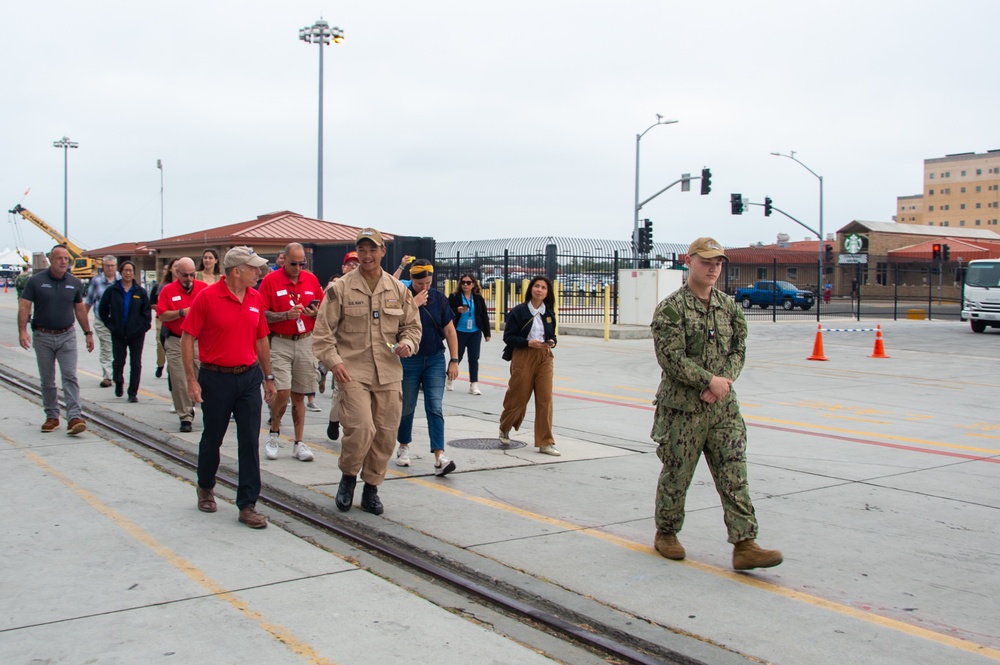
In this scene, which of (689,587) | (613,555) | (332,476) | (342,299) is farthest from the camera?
(332,476)

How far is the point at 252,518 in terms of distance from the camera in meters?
6.14

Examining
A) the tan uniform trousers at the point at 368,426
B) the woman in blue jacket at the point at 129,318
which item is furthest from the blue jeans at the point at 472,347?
the tan uniform trousers at the point at 368,426

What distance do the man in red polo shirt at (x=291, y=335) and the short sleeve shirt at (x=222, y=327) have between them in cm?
208

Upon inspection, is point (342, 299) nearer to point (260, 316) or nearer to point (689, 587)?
point (260, 316)

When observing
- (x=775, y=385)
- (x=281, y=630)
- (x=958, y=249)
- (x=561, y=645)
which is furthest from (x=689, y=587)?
(x=958, y=249)

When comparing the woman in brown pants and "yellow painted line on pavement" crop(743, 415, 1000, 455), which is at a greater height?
the woman in brown pants

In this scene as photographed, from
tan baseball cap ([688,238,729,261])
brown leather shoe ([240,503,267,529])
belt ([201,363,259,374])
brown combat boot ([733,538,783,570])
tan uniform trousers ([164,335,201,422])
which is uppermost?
tan baseball cap ([688,238,729,261])

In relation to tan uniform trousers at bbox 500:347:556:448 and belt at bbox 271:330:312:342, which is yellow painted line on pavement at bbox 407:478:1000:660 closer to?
tan uniform trousers at bbox 500:347:556:448

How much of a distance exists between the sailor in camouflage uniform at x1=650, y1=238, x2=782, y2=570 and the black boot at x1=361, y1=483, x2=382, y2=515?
2100mm

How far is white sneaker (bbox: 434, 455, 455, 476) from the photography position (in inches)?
299

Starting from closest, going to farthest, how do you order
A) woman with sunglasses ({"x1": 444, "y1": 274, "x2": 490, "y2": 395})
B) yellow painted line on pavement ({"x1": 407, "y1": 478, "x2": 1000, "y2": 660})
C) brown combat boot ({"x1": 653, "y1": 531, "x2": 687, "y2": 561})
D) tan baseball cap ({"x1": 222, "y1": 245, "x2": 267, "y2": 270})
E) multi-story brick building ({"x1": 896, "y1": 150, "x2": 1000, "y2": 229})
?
yellow painted line on pavement ({"x1": 407, "y1": 478, "x2": 1000, "y2": 660}) → brown combat boot ({"x1": 653, "y1": 531, "x2": 687, "y2": 561}) → tan baseball cap ({"x1": 222, "y1": 245, "x2": 267, "y2": 270}) → woman with sunglasses ({"x1": 444, "y1": 274, "x2": 490, "y2": 395}) → multi-story brick building ({"x1": 896, "y1": 150, "x2": 1000, "y2": 229})

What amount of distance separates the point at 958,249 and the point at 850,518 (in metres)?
71.0

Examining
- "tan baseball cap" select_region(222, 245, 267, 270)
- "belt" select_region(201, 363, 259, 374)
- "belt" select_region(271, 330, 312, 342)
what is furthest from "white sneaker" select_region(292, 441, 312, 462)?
"tan baseball cap" select_region(222, 245, 267, 270)

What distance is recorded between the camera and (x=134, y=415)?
35.7ft
